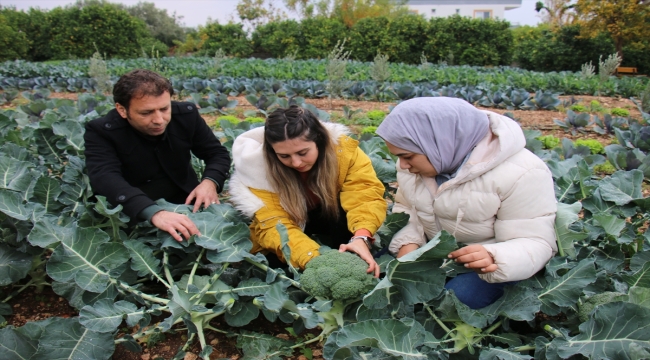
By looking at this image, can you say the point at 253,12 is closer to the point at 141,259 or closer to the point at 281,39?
the point at 281,39

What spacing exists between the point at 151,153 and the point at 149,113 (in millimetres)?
357

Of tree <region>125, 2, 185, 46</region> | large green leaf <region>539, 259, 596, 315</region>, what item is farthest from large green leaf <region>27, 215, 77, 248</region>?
tree <region>125, 2, 185, 46</region>

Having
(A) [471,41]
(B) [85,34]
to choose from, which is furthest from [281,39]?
(B) [85,34]

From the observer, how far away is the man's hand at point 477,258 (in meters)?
1.84

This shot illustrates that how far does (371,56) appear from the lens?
815 inches

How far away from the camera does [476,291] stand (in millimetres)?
2047

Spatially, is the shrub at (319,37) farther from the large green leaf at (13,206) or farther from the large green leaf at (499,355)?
the large green leaf at (499,355)

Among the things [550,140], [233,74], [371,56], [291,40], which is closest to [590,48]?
[371,56]

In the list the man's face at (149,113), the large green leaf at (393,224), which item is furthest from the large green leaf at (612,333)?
the man's face at (149,113)

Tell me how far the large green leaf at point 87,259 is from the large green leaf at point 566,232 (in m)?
1.95

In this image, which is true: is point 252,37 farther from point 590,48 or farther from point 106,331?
point 106,331

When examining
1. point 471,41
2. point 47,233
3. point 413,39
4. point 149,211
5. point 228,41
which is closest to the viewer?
point 47,233

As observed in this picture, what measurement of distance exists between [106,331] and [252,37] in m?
24.2

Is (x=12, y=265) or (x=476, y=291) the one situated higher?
(x=12, y=265)
